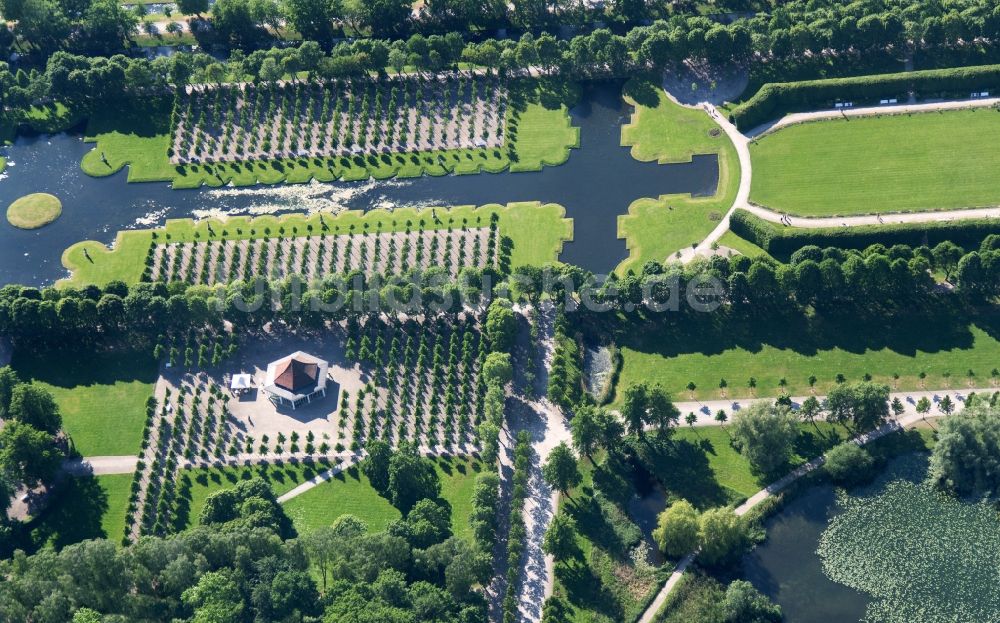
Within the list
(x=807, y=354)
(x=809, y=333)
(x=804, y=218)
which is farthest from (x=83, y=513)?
(x=804, y=218)

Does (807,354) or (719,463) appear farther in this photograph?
(807,354)

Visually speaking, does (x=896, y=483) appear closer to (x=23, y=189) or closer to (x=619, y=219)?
(x=619, y=219)

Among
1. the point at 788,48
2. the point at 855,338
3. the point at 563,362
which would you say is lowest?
the point at 563,362

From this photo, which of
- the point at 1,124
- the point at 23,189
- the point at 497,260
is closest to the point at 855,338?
the point at 497,260

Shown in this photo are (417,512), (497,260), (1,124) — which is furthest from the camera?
(1,124)

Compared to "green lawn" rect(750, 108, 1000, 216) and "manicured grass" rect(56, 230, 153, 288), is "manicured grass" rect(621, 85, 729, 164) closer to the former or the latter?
"green lawn" rect(750, 108, 1000, 216)

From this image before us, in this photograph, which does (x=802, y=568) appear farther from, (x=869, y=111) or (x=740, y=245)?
(x=869, y=111)
